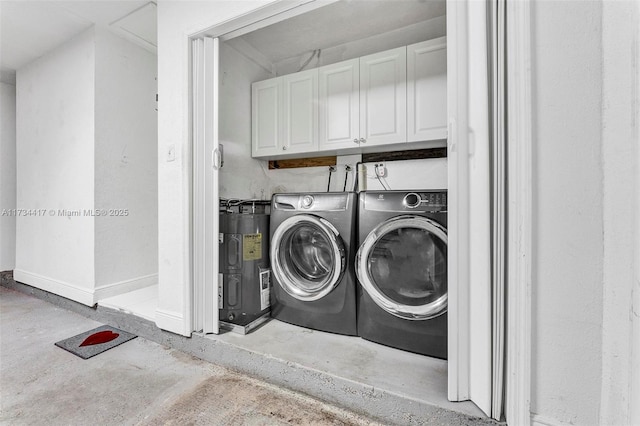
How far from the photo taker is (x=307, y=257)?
205 cm

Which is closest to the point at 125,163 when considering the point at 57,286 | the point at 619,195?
the point at 57,286

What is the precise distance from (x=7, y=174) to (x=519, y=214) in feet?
15.8

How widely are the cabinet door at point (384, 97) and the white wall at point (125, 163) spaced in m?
2.06

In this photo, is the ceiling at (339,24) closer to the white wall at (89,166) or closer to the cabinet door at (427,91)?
the cabinet door at (427,91)

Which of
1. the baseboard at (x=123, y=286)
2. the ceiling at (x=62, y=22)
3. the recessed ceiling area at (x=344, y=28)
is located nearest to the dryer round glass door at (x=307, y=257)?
the recessed ceiling area at (x=344, y=28)

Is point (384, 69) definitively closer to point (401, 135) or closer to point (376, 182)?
point (401, 135)

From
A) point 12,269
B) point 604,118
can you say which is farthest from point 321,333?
point 12,269

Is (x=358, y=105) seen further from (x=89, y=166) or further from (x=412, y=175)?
(x=89, y=166)

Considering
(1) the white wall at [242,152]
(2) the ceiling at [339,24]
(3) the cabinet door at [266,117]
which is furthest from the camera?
(3) the cabinet door at [266,117]

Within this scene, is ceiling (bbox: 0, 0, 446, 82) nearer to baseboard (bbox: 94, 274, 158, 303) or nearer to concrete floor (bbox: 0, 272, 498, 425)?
baseboard (bbox: 94, 274, 158, 303)

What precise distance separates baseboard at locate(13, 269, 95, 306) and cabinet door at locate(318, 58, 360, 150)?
2301 mm

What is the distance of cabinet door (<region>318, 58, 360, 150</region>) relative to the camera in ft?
7.48

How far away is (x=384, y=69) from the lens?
2172 mm

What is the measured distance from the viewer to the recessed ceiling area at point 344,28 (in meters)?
2.07
